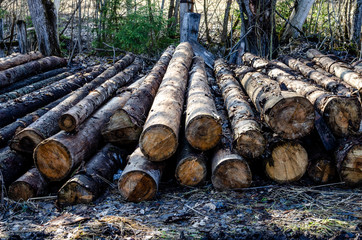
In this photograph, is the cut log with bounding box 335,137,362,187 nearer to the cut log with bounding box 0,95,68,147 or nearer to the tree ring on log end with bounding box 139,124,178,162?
the tree ring on log end with bounding box 139,124,178,162

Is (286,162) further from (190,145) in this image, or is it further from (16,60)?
(16,60)

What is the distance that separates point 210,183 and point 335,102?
183cm

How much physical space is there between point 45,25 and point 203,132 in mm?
8129

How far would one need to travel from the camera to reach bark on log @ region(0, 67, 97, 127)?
17.1 ft

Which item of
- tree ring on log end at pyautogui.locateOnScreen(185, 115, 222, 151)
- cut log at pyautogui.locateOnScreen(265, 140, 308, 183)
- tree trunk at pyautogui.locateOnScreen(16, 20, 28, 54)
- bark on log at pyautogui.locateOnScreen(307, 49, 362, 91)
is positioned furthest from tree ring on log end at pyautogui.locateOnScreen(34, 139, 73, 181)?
tree trunk at pyautogui.locateOnScreen(16, 20, 28, 54)

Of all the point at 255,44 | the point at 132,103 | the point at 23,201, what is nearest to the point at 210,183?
the point at 132,103

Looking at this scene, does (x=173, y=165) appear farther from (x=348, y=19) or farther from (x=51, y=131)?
(x=348, y=19)

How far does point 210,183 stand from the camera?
4.04 meters

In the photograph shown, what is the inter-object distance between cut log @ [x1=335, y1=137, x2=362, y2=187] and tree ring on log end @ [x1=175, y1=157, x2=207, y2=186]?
63.4 inches

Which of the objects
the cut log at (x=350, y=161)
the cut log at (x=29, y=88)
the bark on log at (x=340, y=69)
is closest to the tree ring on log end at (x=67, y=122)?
the cut log at (x=29, y=88)

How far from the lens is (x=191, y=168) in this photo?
12.6 feet

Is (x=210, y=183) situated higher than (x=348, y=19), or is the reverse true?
(x=348, y=19)

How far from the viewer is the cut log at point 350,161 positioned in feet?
12.1

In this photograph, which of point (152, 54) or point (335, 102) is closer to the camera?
point (335, 102)
